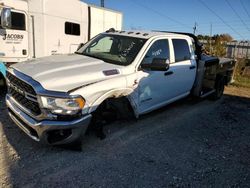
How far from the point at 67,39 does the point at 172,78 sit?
4878 millimetres

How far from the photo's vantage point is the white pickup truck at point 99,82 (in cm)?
364

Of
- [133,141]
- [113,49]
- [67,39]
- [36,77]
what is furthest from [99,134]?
[67,39]

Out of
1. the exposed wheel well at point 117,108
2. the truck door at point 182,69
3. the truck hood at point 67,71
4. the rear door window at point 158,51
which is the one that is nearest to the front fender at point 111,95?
the exposed wheel well at point 117,108

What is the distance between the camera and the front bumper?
143 inches

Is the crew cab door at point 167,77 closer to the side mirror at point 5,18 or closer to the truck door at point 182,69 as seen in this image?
the truck door at point 182,69

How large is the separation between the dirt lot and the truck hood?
111 centimetres

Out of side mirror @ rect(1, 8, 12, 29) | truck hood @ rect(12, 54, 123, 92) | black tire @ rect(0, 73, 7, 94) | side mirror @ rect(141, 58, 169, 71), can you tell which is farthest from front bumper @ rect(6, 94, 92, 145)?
side mirror @ rect(1, 8, 12, 29)

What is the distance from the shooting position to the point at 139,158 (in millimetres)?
4098

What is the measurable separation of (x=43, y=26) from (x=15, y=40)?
1162mm

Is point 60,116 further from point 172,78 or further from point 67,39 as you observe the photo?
point 67,39

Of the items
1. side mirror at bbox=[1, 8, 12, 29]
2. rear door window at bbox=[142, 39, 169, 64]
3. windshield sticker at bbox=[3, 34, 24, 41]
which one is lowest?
rear door window at bbox=[142, 39, 169, 64]

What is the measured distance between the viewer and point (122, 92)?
4457 millimetres

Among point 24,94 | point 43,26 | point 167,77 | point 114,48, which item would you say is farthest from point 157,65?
point 43,26

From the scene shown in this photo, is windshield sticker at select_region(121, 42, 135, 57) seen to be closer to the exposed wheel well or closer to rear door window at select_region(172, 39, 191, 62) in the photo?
the exposed wheel well
